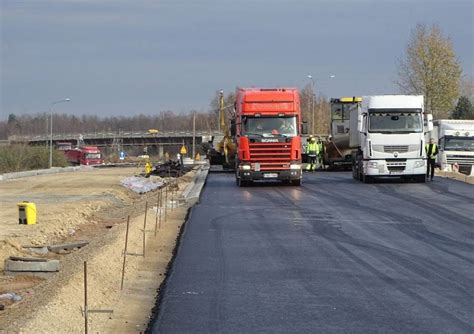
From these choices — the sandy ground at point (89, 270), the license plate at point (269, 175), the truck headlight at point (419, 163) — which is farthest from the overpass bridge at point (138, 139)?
the sandy ground at point (89, 270)

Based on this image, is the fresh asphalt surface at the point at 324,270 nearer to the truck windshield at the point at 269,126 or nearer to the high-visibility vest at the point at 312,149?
the truck windshield at the point at 269,126

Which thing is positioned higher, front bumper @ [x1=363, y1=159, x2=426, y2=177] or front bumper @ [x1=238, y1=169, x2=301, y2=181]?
front bumper @ [x1=363, y1=159, x2=426, y2=177]

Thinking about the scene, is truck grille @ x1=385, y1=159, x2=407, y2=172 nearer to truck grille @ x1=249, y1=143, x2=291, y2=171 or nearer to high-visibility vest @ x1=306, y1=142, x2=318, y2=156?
truck grille @ x1=249, y1=143, x2=291, y2=171

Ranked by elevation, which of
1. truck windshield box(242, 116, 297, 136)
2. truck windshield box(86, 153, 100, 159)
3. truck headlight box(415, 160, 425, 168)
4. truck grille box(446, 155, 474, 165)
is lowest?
truck windshield box(86, 153, 100, 159)

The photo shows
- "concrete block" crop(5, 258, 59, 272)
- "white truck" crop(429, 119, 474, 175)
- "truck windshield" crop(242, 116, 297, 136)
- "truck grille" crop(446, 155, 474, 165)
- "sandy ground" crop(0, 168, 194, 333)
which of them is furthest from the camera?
"white truck" crop(429, 119, 474, 175)

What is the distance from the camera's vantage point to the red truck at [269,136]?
31734 mm

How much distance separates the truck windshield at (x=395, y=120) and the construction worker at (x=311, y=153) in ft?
55.3

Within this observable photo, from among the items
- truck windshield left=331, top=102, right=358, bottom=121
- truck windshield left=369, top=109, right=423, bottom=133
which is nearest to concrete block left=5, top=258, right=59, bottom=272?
truck windshield left=369, top=109, right=423, bottom=133

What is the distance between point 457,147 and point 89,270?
3733 centimetres

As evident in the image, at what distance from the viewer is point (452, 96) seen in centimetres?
6309

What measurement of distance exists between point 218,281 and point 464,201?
564 inches

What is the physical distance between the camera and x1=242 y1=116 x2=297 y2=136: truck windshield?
31.8 meters

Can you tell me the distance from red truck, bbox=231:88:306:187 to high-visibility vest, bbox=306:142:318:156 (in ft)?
56.0

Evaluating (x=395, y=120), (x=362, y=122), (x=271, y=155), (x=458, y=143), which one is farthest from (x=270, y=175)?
(x=458, y=143)
